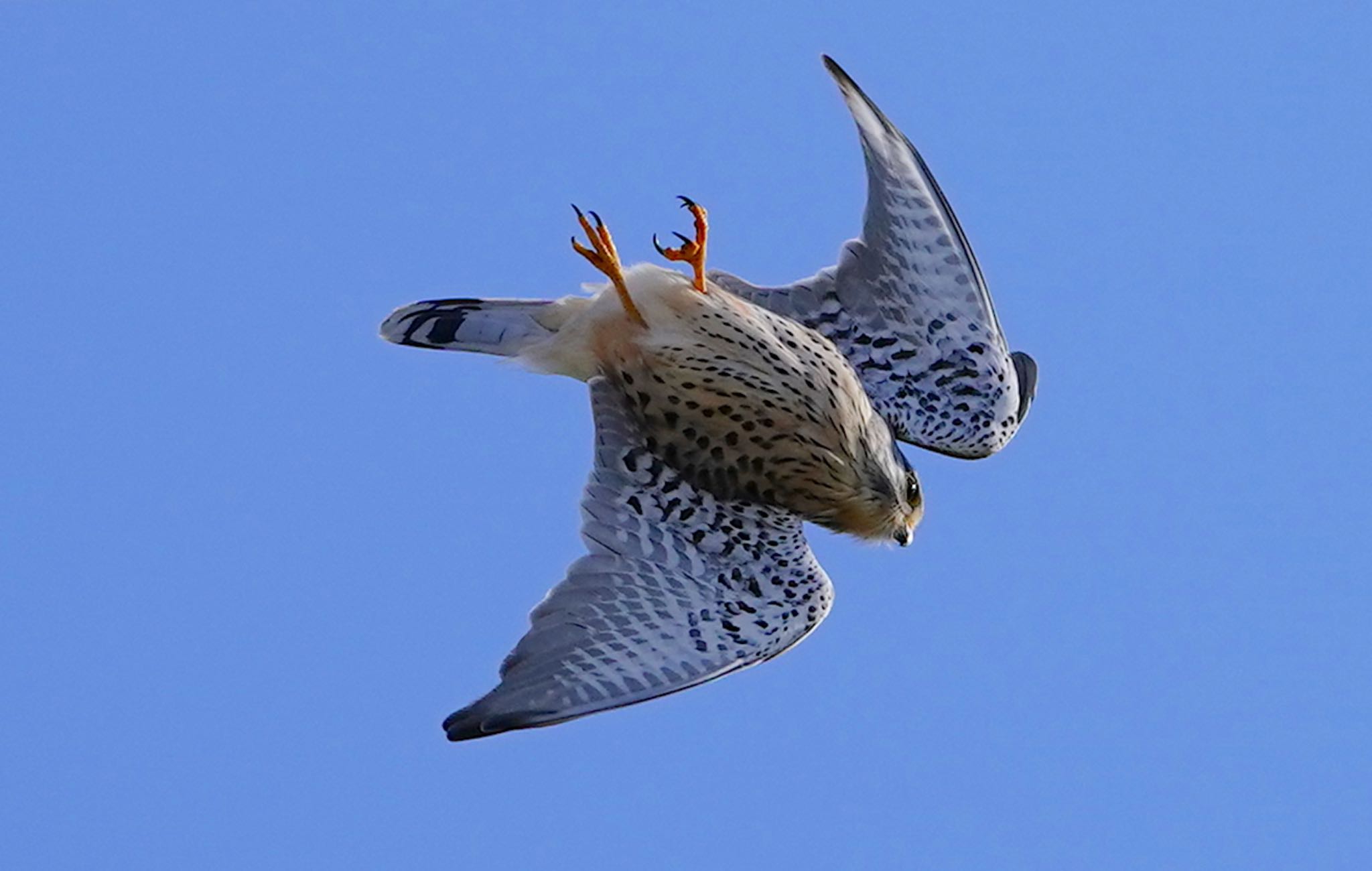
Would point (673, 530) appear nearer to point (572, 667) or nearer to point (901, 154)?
point (572, 667)

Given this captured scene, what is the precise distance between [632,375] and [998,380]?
4.16 feet

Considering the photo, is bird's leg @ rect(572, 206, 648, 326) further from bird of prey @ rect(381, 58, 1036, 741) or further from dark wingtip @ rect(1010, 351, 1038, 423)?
dark wingtip @ rect(1010, 351, 1038, 423)

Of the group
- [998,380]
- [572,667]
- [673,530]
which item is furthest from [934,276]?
[572,667]

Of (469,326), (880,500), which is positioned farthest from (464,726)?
(880,500)

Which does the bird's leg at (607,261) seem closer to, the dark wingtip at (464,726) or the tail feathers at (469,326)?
the tail feathers at (469,326)

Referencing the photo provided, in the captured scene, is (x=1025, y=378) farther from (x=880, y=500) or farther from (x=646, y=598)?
(x=646, y=598)

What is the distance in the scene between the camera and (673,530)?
19.5 feet

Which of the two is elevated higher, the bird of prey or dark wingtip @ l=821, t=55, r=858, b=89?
dark wingtip @ l=821, t=55, r=858, b=89

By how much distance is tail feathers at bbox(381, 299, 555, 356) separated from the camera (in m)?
6.20

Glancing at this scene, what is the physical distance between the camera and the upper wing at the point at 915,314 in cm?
636

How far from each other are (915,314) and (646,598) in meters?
1.38

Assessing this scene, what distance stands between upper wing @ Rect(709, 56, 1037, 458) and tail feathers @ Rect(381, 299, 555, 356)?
59 centimetres

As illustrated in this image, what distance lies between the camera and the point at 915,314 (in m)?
6.49

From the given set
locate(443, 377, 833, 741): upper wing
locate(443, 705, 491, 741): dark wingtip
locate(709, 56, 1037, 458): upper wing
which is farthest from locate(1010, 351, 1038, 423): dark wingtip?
locate(443, 705, 491, 741): dark wingtip
